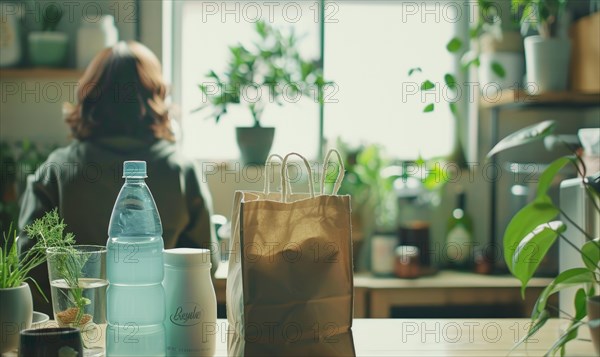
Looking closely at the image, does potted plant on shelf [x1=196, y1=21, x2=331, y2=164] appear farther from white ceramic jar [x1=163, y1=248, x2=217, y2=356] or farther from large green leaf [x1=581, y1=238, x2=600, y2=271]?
large green leaf [x1=581, y1=238, x2=600, y2=271]

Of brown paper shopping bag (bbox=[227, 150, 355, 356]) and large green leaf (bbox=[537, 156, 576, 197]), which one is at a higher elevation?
large green leaf (bbox=[537, 156, 576, 197])

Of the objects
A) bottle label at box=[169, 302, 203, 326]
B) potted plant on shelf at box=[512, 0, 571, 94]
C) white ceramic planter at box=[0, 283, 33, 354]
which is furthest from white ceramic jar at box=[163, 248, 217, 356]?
potted plant on shelf at box=[512, 0, 571, 94]

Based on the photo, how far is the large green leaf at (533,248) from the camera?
1146 mm

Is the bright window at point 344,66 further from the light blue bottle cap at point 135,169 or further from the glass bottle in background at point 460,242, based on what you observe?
the light blue bottle cap at point 135,169

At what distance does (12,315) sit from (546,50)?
228 centimetres

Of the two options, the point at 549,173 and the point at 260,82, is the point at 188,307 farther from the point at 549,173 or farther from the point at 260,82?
the point at 260,82

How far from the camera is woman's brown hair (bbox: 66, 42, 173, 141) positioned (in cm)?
203

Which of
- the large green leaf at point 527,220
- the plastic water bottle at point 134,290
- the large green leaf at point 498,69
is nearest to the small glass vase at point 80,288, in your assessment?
the plastic water bottle at point 134,290

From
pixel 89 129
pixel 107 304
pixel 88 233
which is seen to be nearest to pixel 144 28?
pixel 89 129

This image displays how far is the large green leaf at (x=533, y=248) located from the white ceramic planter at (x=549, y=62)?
1.76 m

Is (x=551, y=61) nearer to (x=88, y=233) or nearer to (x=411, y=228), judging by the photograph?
(x=411, y=228)

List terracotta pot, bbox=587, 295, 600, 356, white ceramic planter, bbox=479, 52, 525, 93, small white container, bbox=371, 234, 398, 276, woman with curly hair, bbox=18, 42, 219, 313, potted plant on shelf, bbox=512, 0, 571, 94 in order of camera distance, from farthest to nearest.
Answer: white ceramic planter, bbox=479, 52, 525, 93, small white container, bbox=371, 234, 398, 276, potted plant on shelf, bbox=512, 0, 571, 94, woman with curly hair, bbox=18, 42, 219, 313, terracotta pot, bbox=587, 295, 600, 356

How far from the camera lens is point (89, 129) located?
2.05 m

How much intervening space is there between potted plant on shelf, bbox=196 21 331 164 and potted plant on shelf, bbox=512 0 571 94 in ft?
2.70
